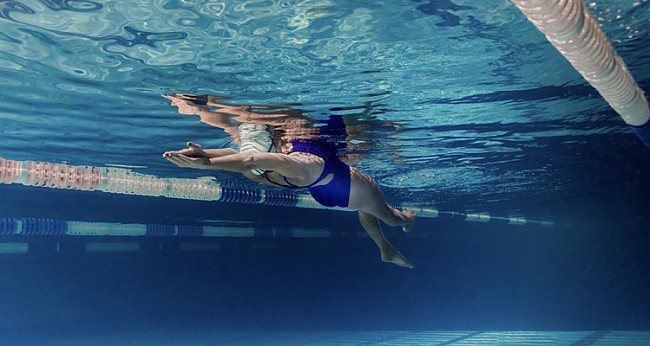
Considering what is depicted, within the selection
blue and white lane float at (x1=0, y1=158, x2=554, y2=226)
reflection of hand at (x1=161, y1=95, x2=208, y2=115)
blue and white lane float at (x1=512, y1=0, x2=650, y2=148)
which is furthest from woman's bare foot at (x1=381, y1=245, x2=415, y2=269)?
blue and white lane float at (x1=0, y1=158, x2=554, y2=226)

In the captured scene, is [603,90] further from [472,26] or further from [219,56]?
[219,56]

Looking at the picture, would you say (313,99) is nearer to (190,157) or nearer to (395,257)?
(395,257)

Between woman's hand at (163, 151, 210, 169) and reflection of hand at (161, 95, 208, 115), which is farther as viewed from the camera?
reflection of hand at (161, 95, 208, 115)

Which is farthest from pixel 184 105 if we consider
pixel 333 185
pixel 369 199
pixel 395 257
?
pixel 395 257

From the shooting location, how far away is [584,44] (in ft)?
15.2

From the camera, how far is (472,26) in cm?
679

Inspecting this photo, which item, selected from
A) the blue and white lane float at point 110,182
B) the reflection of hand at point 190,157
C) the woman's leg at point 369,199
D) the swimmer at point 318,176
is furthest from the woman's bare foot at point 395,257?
the blue and white lane float at point 110,182

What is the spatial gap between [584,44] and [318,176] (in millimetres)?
3933

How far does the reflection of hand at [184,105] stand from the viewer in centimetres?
914

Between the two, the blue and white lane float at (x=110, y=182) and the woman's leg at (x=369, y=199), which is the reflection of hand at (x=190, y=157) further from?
the blue and white lane float at (x=110, y=182)

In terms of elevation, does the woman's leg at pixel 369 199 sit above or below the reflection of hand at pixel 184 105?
below

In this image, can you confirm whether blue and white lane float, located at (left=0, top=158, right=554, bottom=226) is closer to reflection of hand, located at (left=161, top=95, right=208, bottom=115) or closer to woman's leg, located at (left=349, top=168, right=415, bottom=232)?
reflection of hand, located at (left=161, top=95, right=208, bottom=115)

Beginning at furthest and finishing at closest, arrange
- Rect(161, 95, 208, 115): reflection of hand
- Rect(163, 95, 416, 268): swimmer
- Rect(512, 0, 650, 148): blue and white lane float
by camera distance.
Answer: Rect(161, 95, 208, 115): reflection of hand, Rect(163, 95, 416, 268): swimmer, Rect(512, 0, 650, 148): blue and white lane float

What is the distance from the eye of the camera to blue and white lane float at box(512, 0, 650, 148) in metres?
4.02
